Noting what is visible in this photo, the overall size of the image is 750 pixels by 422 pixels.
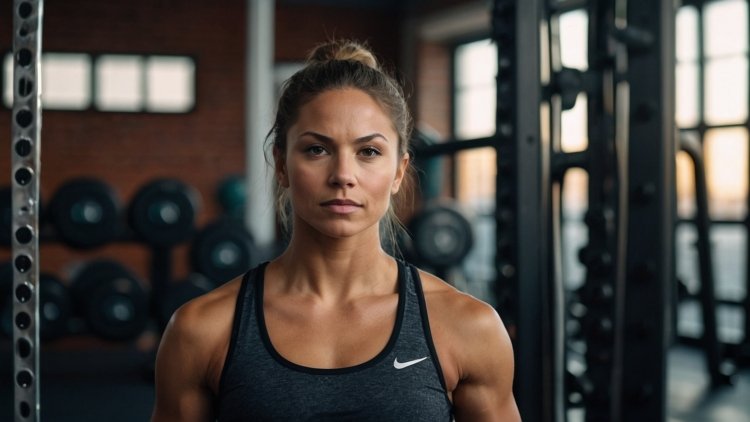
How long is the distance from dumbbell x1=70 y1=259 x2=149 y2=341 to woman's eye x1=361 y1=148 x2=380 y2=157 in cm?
285

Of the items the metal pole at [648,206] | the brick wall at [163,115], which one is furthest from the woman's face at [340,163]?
the brick wall at [163,115]

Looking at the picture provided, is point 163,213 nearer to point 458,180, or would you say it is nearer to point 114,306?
point 114,306

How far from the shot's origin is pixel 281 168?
913 mm

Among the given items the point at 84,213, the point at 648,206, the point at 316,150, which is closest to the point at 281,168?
the point at 316,150

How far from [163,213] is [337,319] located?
9.18 ft

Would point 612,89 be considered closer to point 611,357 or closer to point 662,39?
point 662,39

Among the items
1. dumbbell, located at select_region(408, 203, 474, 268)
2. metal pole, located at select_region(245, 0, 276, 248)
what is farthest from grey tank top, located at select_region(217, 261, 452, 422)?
metal pole, located at select_region(245, 0, 276, 248)

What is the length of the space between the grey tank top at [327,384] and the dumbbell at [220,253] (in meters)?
2.90

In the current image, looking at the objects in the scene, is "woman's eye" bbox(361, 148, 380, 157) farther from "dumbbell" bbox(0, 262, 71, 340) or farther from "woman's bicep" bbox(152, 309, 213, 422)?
"dumbbell" bbox(0, 262, 71, 340)

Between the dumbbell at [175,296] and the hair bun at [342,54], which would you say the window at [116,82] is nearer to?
the dumbbell at [175,296]

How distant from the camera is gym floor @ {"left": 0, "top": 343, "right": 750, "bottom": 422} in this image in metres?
2.77

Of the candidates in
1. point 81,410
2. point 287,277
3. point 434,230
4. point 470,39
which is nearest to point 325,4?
point 470,39

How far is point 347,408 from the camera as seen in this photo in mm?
802

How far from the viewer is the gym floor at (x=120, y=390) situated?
9.10 feet
